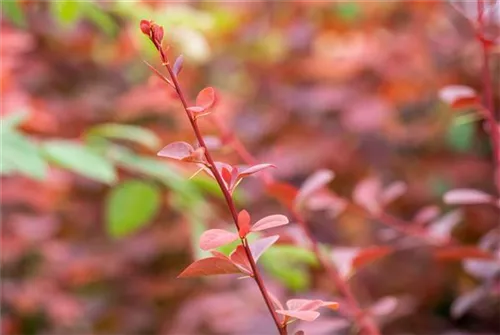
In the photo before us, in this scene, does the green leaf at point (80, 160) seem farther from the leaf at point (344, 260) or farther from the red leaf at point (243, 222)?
the red leaf at point (243, 222)

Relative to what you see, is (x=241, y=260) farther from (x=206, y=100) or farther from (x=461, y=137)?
(x=461, y=137)

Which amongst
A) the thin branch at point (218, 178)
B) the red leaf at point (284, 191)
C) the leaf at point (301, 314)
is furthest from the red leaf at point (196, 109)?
the red leaf at point (284, 191)

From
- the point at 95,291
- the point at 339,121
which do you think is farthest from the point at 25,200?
the point at 339,121

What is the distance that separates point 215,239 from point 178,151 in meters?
0.05

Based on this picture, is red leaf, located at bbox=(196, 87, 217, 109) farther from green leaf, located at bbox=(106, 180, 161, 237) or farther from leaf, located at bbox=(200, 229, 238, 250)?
green leaf, located at bbox=(106, 180, 161, 237)

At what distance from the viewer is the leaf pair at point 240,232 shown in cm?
36

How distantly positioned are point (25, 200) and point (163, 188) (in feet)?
0.77

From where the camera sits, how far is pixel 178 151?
36cm

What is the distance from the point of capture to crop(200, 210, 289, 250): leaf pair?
14.4 inches

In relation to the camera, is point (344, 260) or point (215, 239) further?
point (344, 260)

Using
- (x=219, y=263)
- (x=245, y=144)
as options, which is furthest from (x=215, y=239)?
(x=245, y=144)

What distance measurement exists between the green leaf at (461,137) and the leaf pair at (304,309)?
3.60ft

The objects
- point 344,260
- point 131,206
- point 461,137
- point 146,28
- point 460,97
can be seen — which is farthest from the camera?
point 461,137

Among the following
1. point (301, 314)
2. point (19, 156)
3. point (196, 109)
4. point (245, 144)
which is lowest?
point (301, 314)
